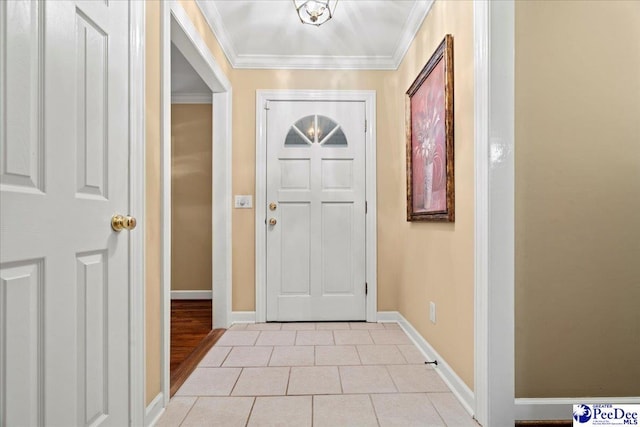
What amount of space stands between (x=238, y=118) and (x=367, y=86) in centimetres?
114

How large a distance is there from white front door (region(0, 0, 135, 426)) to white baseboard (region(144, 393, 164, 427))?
0.15 meters

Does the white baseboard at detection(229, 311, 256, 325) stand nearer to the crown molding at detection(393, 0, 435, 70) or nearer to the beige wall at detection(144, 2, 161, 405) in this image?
the beige wall at detection(144, 2, 161, 405)

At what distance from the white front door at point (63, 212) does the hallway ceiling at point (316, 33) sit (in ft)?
4.14

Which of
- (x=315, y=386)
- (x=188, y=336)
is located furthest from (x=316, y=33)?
(x=188, y=336)

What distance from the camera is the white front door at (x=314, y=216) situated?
10.2ft

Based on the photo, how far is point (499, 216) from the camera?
1493 mm

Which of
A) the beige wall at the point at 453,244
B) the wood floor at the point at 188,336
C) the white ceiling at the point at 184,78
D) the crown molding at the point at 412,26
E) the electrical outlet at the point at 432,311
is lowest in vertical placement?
the wood floor at the point at 188,336

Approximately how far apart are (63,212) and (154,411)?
1.02 metres

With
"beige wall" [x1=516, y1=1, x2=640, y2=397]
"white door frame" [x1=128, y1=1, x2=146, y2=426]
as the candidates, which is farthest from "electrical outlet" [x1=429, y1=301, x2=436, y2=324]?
"white door frame" [x1=128, y1=1, x2=146, y2=426]

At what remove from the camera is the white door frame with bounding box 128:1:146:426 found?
139 centimetres

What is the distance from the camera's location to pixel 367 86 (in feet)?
10.3

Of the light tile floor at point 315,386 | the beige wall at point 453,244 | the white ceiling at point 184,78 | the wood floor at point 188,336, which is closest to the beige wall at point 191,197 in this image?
the white ceiling at point 184,78

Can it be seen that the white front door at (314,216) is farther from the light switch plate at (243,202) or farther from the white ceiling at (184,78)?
the white ceiling at (184,78)

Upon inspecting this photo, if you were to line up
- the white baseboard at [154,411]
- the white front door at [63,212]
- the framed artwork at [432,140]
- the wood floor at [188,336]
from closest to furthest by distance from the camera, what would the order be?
the white front door at [63,212] → the white baseboard at [154,411] → the framed artwork at [432,140] → the wood floor at [188,336]
